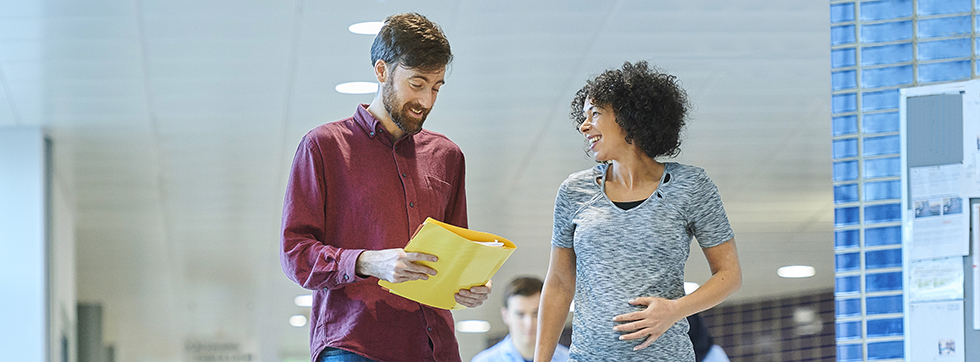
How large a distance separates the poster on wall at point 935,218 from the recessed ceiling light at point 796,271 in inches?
380

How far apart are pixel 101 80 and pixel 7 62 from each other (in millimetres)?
514

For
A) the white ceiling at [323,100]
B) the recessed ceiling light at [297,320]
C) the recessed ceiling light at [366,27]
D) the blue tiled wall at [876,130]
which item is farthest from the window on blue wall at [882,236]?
the recessed ceiling light at [297,320]

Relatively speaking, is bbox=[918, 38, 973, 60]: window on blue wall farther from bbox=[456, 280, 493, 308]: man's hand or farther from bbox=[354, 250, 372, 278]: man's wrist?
bbox=[354, 250, 372, 278]: man's wrist

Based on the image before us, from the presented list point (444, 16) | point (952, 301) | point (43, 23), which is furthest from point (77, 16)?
point (952, 301)

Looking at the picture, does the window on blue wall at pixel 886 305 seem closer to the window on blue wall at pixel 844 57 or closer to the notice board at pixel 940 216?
the notice board at pixel 940 216

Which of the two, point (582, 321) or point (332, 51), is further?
point (332, 51)

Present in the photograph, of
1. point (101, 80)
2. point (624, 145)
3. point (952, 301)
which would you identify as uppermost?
point (101, 80)

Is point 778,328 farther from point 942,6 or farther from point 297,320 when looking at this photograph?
point 942,6

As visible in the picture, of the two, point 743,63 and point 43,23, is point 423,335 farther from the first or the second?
point 743,63

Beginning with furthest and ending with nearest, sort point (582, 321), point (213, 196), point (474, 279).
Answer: point (213, 196) → point (582, 321) → point (474, 279)

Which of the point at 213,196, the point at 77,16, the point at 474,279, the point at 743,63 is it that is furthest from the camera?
the point at 213,196

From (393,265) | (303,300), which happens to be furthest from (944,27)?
(303,300)

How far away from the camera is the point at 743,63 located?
19.4 ft

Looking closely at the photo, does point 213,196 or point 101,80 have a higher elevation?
point 101,80
